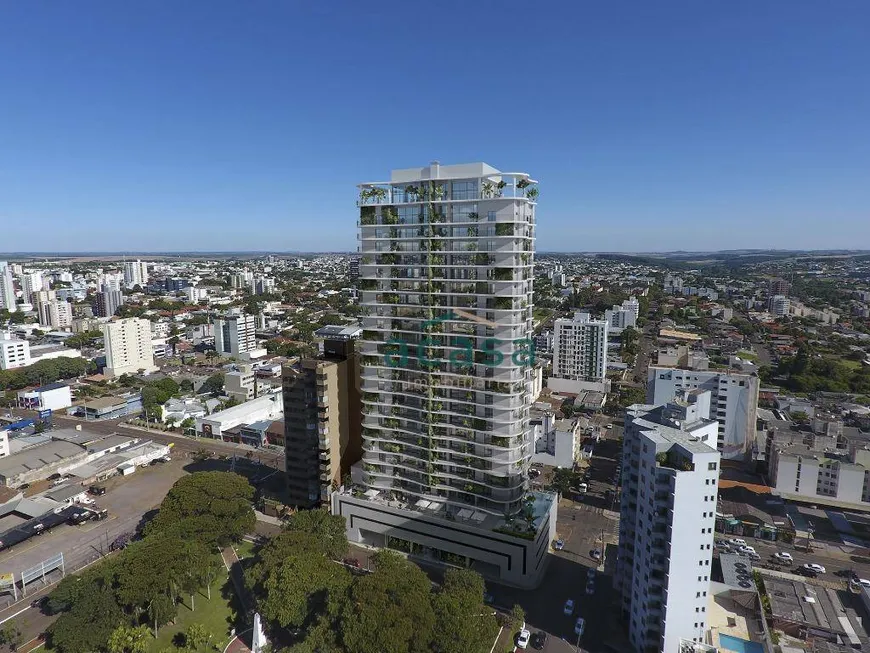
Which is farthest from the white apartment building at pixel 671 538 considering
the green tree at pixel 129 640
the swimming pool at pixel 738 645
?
the green tree at pixel 129 640

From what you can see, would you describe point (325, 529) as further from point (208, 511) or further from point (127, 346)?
point (127, 346)

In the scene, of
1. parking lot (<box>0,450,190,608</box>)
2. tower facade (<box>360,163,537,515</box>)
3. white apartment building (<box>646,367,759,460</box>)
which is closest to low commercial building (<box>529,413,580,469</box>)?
white apartment building (<box>646,367,759,460</box>)

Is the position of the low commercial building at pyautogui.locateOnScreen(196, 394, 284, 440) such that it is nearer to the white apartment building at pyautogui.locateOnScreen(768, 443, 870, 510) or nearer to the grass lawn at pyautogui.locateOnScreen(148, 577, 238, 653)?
the grass lawn at pyautogui.locateOnScreen(148, 577, 238, 653)

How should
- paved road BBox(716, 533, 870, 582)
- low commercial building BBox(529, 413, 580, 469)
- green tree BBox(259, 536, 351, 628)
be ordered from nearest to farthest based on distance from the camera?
green tree BBox(259, 536, 351, 628)
paved road BBox(716, 533, 870, 582)
low commercial building BBox(529, 413, 580, 469)

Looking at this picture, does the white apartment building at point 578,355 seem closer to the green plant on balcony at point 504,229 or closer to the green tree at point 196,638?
the green plant on balcony at point 504,229

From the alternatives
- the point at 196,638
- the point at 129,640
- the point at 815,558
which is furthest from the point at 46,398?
the point at 815,558

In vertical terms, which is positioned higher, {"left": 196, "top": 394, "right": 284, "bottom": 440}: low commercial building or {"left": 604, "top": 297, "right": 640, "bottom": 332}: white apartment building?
{"left": 604, "top": 297, "right": 640, "bottom": 332}: white apartment building
